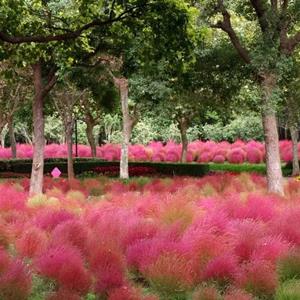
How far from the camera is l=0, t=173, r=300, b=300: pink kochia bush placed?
20.8 ft

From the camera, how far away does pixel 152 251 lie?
7.02 meters

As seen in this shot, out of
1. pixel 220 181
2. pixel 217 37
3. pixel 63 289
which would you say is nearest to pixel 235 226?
pixel 63 289

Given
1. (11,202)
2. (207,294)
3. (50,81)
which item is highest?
(50,81)

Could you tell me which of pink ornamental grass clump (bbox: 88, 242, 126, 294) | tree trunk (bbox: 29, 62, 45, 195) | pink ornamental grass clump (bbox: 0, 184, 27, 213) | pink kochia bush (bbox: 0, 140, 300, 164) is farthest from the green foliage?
pink ornamental grass clump (bbox: 88, 242, 126, 294)

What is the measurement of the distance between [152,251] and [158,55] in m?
2.88

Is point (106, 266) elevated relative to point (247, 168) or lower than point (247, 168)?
lower

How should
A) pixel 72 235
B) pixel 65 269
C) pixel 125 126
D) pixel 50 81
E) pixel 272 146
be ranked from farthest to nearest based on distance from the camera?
pixel 125 126, pixel 50 81, pixel 272 146, pixel 72 235, pixel 65 269

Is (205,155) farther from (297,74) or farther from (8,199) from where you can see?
(8,199)

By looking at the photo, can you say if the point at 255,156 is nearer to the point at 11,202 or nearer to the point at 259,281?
the point at 11,202

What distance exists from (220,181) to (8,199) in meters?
7.50

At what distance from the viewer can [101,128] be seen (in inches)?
2196

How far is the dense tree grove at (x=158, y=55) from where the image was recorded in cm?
782

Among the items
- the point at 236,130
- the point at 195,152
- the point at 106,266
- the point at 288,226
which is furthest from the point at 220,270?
the point at 236,130

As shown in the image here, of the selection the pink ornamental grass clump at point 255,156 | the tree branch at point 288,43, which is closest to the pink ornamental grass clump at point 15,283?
the tree branch at point 288,43
